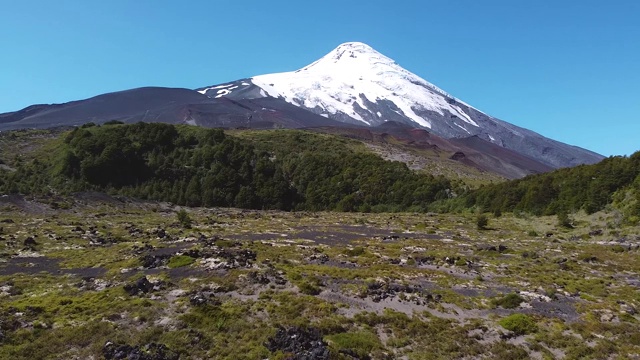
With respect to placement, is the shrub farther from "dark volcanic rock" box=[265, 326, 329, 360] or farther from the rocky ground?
"dark volcanic rock" box=[265, 326, 329, 360]

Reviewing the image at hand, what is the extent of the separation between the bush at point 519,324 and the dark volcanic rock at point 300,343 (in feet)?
31.8

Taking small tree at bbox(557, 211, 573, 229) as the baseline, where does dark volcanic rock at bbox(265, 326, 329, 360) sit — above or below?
below

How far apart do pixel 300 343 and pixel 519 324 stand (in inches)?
447

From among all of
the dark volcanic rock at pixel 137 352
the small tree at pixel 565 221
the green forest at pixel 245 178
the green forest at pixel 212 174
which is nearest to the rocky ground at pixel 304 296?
the dark volcanic rock at pixel 137 352

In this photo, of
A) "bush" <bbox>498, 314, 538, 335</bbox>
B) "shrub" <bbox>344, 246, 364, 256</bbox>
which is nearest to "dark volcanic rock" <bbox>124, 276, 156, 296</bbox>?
"shrub" <bbox>344, 246, 364, 256</bbox>

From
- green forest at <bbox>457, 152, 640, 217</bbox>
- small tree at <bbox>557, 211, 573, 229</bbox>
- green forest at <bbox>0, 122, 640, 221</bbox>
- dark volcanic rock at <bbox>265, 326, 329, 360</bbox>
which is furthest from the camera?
green forest at <bbox>0, 122, 640, 221</bbox>

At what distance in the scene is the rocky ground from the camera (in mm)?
19531

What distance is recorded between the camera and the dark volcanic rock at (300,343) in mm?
18531

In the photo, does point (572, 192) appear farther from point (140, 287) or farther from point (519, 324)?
point (140, 287)

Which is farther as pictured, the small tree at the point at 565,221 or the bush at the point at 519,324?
the small tree at the point at 565,221

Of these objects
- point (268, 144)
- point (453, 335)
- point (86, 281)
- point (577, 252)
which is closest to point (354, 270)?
point (453, 335)

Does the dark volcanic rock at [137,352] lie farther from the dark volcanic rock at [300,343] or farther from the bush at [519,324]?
the bush at [519,324]

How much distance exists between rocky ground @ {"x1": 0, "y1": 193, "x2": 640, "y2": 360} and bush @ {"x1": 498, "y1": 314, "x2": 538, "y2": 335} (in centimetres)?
9

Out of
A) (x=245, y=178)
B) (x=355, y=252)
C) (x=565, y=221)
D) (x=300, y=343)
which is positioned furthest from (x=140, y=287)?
(x=245, y=178)
